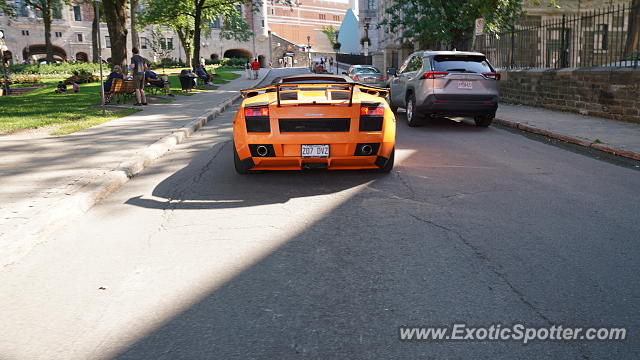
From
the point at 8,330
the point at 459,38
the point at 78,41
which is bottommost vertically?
the point at 8,330

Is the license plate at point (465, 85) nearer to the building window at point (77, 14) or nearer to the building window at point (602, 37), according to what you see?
the building window at point (602, 37)

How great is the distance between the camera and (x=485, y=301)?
336 cm

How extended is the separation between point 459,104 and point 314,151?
21.9ft

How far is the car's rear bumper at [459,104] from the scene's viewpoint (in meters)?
12.2

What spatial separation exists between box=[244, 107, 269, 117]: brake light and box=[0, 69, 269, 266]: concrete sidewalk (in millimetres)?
1831

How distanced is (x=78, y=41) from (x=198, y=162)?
88865 millimetres

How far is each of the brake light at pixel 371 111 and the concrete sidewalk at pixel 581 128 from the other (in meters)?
4.63

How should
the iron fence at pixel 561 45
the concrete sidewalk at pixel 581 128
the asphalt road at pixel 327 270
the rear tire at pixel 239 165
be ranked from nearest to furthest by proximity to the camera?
the asphalt road at pixel 327 270
the rear tire at pixel 239 165
the concrete sidewalk at pixel 581 128
the iron fence at pixel 561 45

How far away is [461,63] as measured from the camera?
12.5m

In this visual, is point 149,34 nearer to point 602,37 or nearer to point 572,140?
point 602,37

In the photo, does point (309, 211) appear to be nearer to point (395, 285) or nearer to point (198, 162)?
point (395, 285)

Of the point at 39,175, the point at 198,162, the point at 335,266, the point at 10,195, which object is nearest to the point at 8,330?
the point at 335,266

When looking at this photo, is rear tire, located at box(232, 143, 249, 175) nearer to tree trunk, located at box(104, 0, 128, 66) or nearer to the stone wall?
the stone wall

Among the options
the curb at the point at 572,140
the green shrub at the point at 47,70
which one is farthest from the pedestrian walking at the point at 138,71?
the green shrub at the point at 47,70
